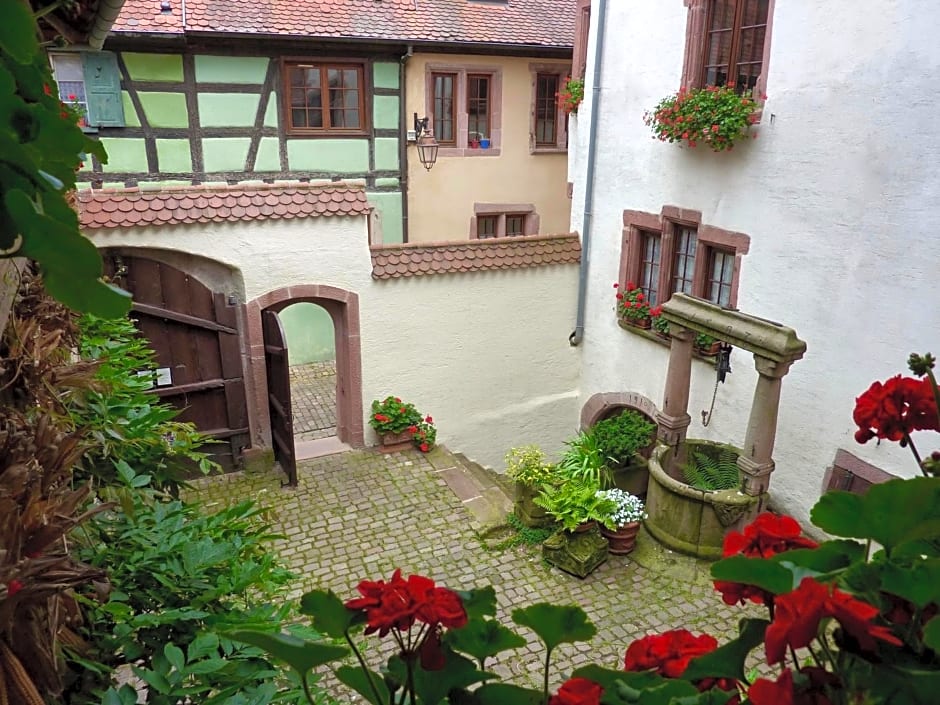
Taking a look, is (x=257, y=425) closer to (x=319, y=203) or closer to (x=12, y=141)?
(x=319, y=203)

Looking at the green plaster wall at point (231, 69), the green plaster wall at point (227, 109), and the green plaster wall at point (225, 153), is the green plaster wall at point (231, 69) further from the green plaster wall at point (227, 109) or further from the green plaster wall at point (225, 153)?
the green plaster wall at point (225, 153)

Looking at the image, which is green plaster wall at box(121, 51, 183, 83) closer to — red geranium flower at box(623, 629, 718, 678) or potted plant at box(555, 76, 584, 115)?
potted plant at box(555, 76, 584, 115)

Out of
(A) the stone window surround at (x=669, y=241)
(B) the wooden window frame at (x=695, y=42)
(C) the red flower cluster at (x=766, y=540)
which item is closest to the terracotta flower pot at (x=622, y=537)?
(A) the stone window surround at (x=669, y=241)

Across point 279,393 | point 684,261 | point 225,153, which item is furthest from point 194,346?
point 684,261

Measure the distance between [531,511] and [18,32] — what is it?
6.07 metres

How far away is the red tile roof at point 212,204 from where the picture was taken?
21.6 ft

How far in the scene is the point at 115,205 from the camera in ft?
21.7

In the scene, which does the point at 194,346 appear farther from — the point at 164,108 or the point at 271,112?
the point at 271,112

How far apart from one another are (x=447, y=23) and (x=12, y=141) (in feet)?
36.7

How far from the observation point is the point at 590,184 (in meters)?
8.79

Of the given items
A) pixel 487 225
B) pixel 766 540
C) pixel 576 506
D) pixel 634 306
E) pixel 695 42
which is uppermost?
pixel 695 42

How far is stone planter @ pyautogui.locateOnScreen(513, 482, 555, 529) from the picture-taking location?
21.3 ft

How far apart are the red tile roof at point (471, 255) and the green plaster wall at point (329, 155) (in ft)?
11.4

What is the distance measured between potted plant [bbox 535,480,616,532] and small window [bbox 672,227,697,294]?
2.68 m
